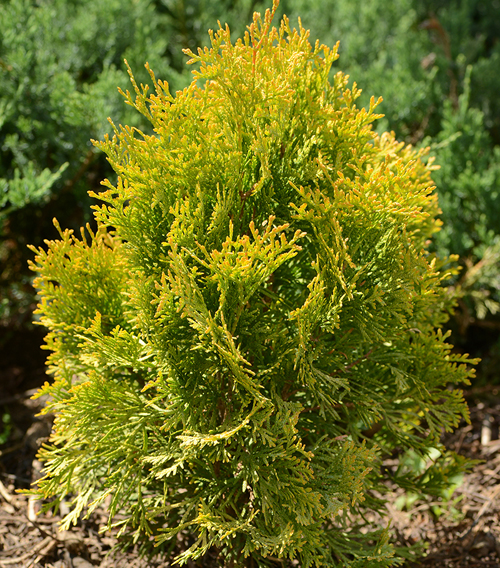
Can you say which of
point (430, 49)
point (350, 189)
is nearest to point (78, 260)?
point (350, 189)

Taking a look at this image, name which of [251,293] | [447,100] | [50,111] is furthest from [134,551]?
[447,100]

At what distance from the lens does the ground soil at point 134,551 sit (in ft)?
9.77

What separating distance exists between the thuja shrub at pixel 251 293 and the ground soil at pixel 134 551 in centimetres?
69

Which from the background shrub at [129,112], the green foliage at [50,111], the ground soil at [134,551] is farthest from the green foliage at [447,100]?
the green foliage at [50,111]

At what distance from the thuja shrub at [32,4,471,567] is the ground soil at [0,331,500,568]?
0.69 m

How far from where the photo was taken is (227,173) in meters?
2.27

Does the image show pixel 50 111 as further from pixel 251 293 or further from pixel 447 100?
pixel 447 100

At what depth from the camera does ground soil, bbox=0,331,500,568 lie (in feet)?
9.77

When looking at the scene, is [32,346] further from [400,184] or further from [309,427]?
[400,184]

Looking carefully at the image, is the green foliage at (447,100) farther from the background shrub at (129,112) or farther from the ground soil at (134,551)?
the ground soil at (134,551)

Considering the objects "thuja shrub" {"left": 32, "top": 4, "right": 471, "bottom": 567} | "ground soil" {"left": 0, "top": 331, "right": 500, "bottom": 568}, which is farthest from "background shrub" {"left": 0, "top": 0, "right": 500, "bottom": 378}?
"thuja shrub" {"left": 32, "top": 4, "right": 471, "bottom": 567}

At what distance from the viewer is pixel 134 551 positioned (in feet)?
10.0

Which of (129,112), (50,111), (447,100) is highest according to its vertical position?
(50,111)

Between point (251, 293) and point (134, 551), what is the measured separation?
1.94 metres
